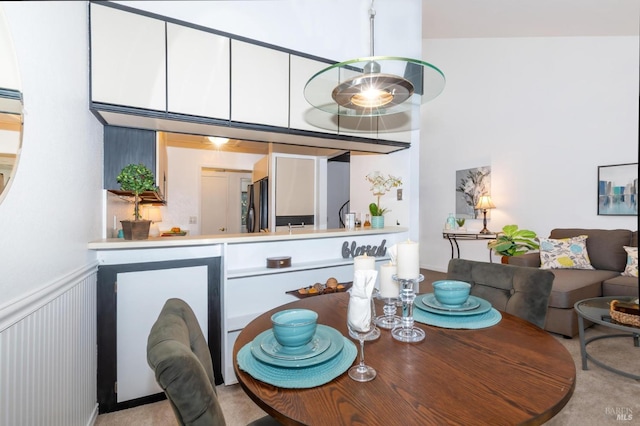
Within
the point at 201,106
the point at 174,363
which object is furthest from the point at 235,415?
the point at 201,106

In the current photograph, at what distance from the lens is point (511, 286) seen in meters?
1.51

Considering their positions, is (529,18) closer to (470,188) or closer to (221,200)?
(470,188)

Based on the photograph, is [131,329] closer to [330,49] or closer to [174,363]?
[174,363]

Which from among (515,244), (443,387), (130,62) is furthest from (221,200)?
(443,387)

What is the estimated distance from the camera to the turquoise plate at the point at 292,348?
0.88 meters

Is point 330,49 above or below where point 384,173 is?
above

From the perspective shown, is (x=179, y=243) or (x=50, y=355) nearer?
(x=50, y=355)

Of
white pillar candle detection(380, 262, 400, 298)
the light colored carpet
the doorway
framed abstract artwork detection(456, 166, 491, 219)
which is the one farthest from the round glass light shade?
the doorway

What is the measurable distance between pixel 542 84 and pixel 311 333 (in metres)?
4.72

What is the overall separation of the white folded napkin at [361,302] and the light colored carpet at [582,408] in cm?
133

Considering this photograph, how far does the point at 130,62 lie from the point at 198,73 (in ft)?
1.19

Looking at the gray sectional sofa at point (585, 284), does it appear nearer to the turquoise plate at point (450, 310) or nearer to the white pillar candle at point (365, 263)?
the turquoise plate at point (450, 310)

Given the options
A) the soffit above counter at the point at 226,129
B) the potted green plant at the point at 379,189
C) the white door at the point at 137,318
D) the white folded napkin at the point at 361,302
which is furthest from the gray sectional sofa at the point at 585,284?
the white door at the point at 137,318

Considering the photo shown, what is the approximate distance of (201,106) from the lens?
1954mm
